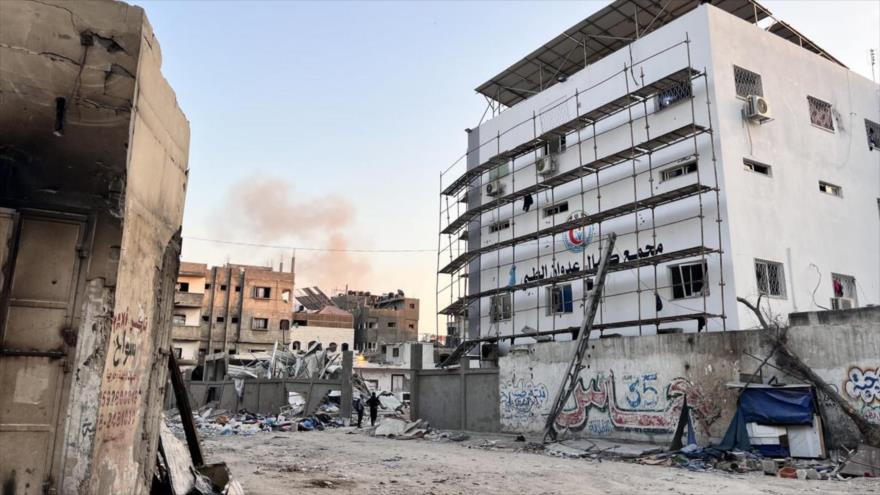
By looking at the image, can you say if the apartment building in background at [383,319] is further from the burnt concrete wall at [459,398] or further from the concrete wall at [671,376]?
the concrete wall at [671,376]

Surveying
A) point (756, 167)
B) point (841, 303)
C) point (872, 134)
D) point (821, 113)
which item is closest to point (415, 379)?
point (756, 167)

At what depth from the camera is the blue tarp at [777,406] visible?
441 inches

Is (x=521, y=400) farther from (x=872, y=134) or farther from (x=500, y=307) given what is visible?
(x=872, y=134)

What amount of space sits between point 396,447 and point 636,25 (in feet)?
48.2

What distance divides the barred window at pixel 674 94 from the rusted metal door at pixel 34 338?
17341mm

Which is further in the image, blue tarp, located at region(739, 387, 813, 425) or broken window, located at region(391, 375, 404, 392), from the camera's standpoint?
broken window, located at region(391, 375, 404, 392)

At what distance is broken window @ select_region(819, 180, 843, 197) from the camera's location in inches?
762

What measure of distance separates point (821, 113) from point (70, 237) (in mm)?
22082

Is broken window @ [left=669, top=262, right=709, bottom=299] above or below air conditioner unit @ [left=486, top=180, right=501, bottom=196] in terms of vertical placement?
below

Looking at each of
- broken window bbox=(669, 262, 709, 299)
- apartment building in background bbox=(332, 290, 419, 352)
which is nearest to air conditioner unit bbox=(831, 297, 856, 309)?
broken window bbox=(669, 262, 709, 299)

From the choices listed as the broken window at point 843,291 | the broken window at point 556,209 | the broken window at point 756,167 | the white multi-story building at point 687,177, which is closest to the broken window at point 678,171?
the white multi-story building at point 687,177

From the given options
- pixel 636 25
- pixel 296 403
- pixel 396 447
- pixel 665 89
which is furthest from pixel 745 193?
pixel 296 403

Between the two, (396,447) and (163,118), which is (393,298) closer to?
(396,447)

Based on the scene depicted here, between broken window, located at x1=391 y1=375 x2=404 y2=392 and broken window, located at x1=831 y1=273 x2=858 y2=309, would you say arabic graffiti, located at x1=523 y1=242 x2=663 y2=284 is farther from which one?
broken window, located at x1=391 y1=375 x2=404 y2=392
